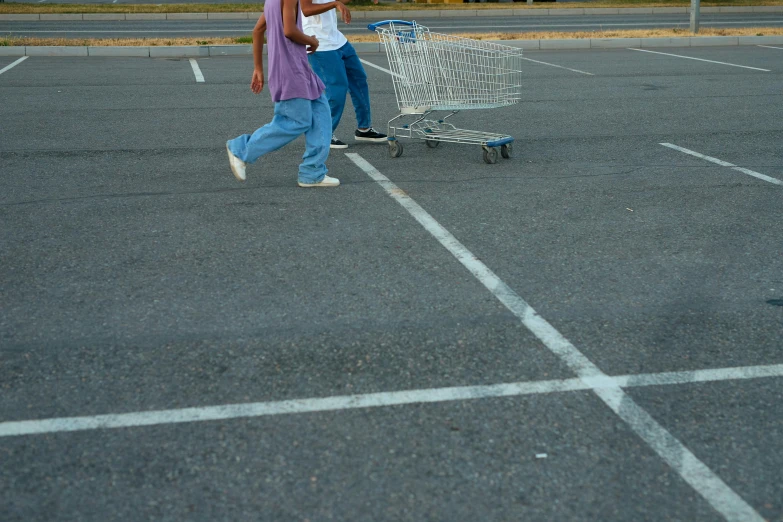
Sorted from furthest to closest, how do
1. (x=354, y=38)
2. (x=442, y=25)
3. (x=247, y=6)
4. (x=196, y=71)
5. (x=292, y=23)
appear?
(x=247, y=6)
(x=442, y=25)
(x=354, y=38)
(x=196, y=71)
(x=292, y=23)

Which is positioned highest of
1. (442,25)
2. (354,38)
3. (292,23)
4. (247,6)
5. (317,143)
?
(292,23)

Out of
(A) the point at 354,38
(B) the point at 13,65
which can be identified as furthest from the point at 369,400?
(A) the point at 354,38

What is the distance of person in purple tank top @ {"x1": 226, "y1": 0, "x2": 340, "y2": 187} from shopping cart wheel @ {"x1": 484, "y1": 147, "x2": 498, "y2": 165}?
57.1 inches

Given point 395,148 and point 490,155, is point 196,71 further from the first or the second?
point 490,155

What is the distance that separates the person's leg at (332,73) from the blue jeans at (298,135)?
1.06 metres

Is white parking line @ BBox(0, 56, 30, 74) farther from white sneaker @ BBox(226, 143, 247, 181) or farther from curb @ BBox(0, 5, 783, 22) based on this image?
curb @ BBox(0, 5, 783, 22)

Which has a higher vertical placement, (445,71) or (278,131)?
(445,71)

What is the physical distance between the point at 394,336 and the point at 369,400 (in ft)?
2.03

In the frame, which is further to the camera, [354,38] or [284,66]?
[354,38]

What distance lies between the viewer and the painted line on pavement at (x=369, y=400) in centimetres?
338

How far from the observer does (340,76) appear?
802cm

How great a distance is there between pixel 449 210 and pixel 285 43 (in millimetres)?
1670

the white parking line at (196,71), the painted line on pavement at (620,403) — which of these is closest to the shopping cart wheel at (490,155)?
the painted line on pavement at (620,403)

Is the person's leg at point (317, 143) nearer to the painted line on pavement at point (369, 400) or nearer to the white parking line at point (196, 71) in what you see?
the painted line on pavement at point (369, 400)
